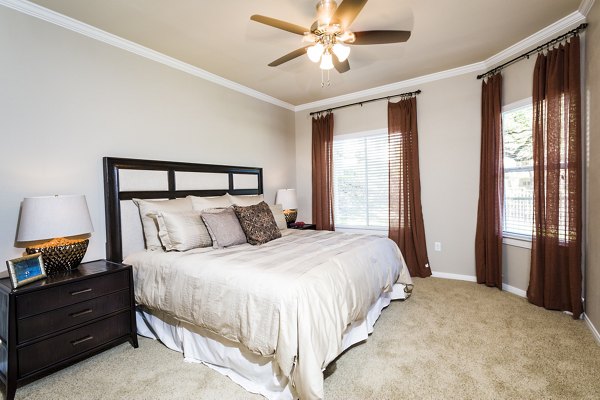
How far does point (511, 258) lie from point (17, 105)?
4.99 meters

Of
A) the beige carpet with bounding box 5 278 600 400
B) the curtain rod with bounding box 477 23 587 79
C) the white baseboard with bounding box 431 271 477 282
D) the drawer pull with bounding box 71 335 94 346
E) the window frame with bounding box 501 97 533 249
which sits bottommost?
the beige carpet with bounding box 5 278 600 400

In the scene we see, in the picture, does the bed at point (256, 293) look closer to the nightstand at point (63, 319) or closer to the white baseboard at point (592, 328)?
the nightstand at point (63, 319)

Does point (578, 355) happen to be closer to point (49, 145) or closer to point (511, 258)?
point (511, 258)

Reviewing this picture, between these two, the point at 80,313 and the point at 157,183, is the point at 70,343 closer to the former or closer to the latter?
the point at 80,313

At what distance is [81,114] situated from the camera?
2.55m

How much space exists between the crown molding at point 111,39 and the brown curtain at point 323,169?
1366 millimetres

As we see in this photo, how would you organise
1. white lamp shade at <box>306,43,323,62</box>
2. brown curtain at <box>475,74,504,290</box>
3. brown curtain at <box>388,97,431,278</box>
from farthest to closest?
1. brown curtain at <box>388,97,431,278</box>
2. brown curtain at <box>475,74,504,290</box>
3. white lamp shade at <box>306,43,323,62</box>

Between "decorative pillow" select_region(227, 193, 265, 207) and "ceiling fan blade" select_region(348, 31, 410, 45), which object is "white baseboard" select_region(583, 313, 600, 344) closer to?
"ceiling fan blade" select_region(348, 31, 410, 45)

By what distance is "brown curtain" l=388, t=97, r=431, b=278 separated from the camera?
13.1 ft

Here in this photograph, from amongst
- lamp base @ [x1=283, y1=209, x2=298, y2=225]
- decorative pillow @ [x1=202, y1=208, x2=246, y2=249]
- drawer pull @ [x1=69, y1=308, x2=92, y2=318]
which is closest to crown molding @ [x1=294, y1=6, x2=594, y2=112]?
lamp base @ [x1=283, y1=209, x2=298, y2=225]

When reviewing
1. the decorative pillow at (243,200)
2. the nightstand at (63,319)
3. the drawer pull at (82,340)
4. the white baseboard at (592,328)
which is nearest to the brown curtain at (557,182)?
the white baseboard at (592,328)

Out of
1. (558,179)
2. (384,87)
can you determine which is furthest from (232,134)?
(558,179)

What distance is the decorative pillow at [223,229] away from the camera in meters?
2.70

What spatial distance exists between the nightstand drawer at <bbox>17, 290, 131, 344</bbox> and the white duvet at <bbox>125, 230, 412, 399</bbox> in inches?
7.2
